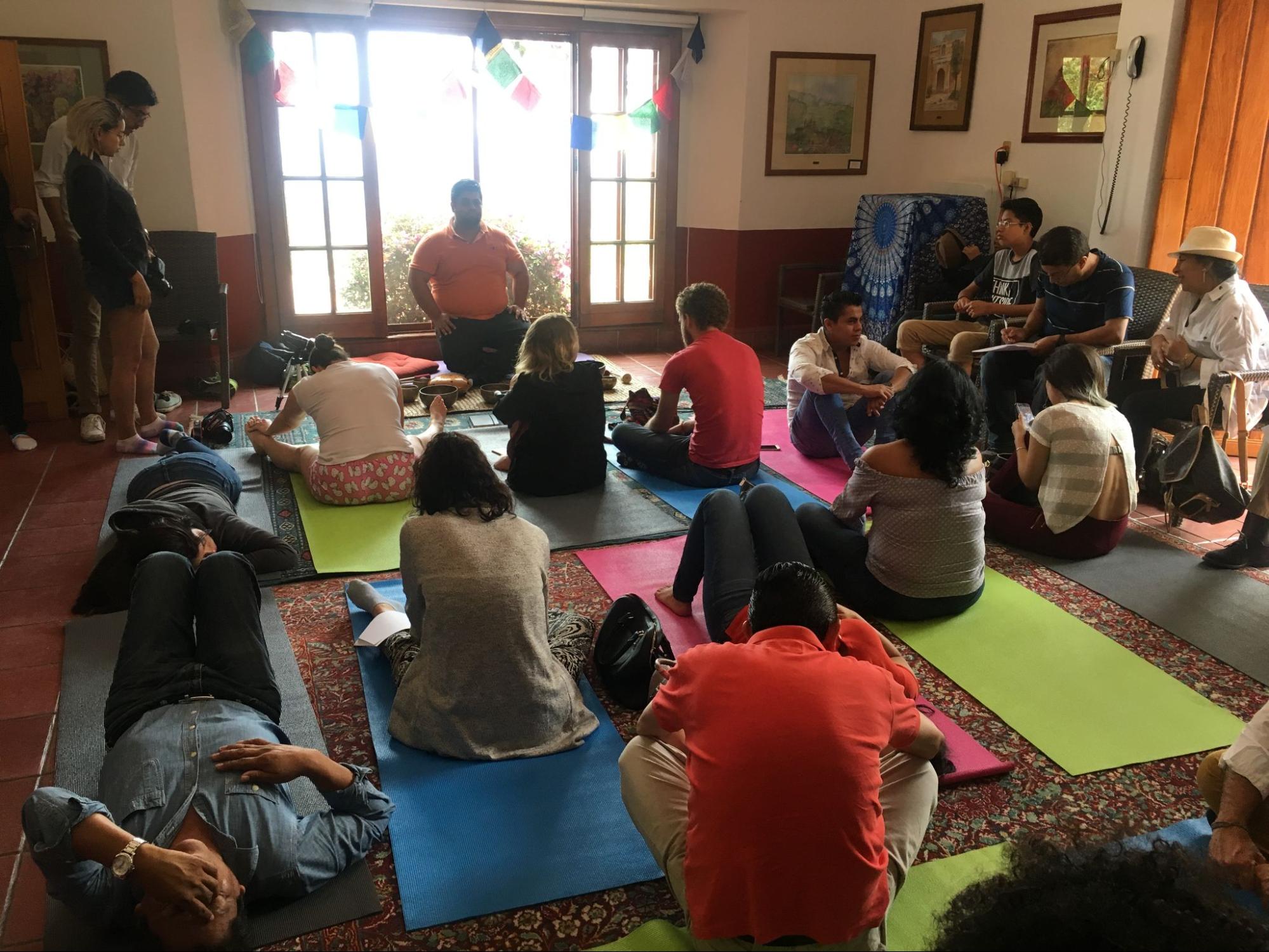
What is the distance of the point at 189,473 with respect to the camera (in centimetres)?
365

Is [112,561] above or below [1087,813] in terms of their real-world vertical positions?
above

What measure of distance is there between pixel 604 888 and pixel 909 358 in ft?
14.2

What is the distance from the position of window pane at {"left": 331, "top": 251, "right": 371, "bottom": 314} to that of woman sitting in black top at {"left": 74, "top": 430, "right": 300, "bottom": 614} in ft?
9.82

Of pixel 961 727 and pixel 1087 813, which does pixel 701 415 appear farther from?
pixel 1087 813

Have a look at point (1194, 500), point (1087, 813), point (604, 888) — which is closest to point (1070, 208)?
point (1194, 500)

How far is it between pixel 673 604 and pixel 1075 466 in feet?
5.11

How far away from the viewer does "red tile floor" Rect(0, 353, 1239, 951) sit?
217 centimetres

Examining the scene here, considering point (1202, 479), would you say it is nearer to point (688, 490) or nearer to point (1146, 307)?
point (1146, 307)

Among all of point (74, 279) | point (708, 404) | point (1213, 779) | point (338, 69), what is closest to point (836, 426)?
point (708, 404)

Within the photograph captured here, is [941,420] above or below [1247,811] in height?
above

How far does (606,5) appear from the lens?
675cm

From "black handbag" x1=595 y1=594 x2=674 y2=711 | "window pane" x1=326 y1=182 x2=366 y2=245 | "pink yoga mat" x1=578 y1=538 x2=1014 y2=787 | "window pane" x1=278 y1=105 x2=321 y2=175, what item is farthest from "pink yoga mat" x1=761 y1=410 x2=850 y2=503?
"window pane" x1=278 y1=105 x2=321 y2=175

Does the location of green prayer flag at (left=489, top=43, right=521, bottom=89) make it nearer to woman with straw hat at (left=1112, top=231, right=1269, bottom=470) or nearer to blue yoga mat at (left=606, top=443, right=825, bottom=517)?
blue yoga mat at (left=606, top=443, right=825, bottom=517)

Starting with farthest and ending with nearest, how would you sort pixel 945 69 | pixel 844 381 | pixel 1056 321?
pixel 945 69, pixel 1056 321, pixel 844 381
